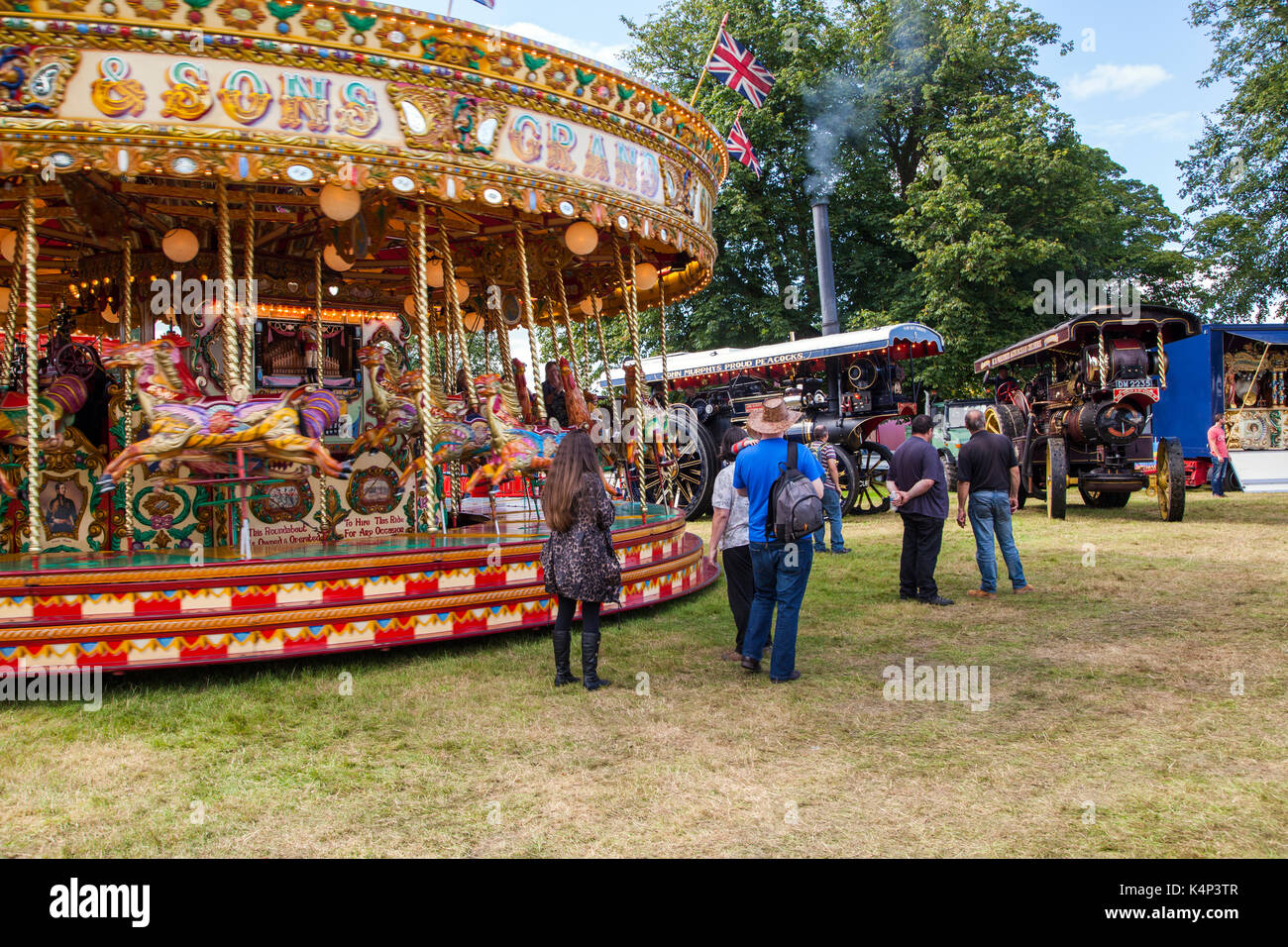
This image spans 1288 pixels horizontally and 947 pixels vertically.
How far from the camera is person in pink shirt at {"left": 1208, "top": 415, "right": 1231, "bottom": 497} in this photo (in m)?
15.8

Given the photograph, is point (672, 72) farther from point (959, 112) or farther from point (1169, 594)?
point (1169, 594)

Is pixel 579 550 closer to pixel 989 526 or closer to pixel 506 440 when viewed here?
pixel 506 440

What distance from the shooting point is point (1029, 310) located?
917 inches

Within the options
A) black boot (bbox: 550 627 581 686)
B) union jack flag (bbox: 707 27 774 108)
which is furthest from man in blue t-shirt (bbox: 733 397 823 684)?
union jack flag (bbox: 707 27 774 108)

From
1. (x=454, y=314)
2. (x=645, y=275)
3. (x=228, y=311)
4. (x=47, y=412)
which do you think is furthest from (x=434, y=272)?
(x=47, y=412)

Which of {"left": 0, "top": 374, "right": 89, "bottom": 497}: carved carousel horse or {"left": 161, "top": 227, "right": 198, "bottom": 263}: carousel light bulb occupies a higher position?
{"left": 161, "top": 227, "right": 198, "bottom": 263}: carousel light bulb

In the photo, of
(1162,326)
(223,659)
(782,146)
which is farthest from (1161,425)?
(223,659)

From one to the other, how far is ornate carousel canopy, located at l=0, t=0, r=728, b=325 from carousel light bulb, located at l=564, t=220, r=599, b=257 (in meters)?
0.02

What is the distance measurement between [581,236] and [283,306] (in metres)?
4.27

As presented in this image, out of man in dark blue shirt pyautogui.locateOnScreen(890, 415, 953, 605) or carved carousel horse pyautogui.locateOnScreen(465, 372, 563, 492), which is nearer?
carved carousel horse pyautogui.locateOnScreen(465, 372, 563, 492)

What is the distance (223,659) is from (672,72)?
24.9m

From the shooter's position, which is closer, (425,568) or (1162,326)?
(425,568)

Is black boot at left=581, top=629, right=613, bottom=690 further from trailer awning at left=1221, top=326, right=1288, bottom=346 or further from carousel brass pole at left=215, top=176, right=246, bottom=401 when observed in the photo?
trailer awning at left=1221, top=326, right=1288, bottom=346

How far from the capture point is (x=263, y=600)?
592cm
